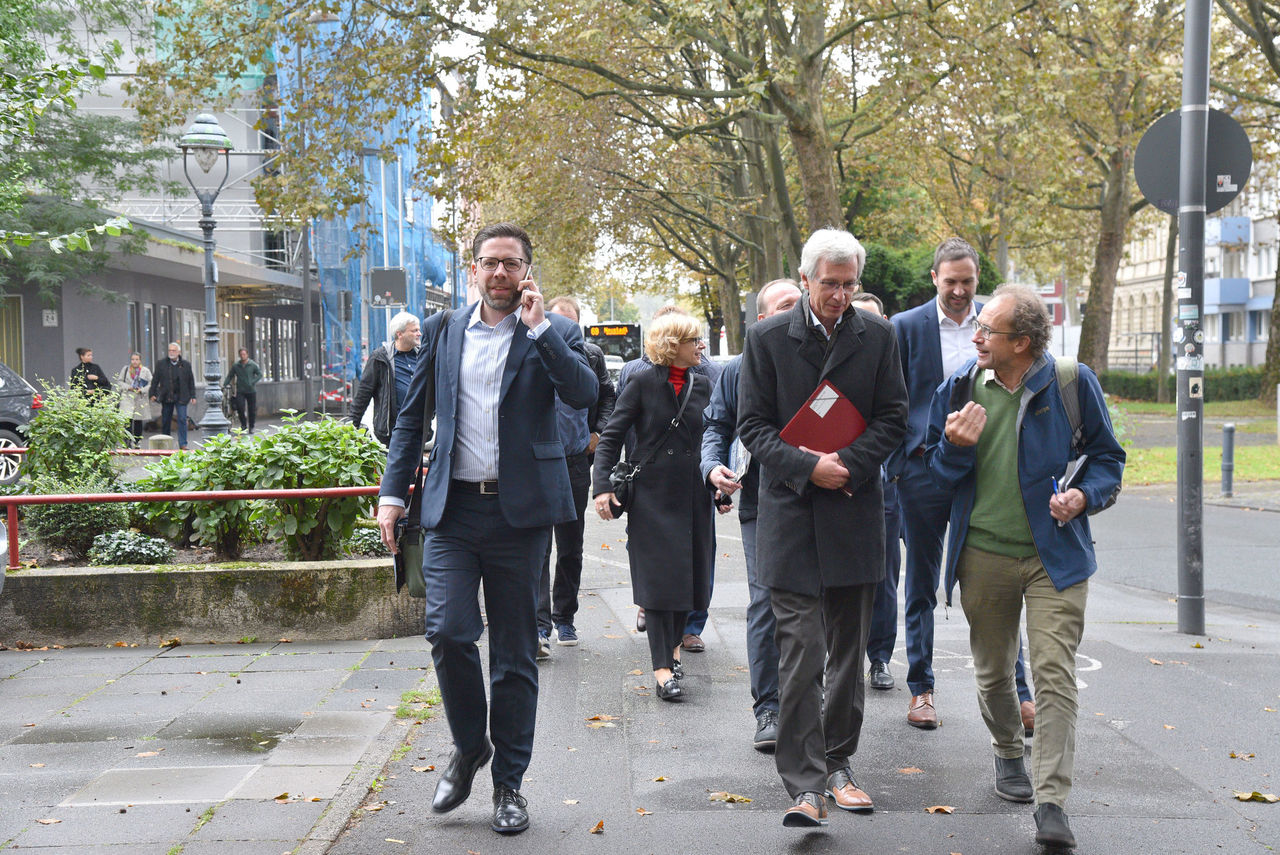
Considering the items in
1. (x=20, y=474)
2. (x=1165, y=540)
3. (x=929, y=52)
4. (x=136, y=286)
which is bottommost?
(x=1165, y=540)

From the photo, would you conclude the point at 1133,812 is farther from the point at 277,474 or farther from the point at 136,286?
the point at 136,286

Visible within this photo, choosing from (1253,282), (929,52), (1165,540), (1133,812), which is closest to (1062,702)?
(1133,812)

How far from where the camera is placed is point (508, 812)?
15.9 feet

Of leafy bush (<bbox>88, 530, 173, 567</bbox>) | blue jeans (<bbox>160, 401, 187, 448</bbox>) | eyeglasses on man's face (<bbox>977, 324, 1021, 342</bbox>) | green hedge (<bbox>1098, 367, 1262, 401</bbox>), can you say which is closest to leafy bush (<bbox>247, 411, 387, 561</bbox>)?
leafy bush (<bbox>88, 530, 173, 567</bbox>)

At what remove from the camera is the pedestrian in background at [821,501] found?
15.8 ft

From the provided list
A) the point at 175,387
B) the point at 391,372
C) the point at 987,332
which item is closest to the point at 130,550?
the point at 391,372

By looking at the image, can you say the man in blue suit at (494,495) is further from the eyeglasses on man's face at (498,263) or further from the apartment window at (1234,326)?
the apartment window at (1234,326)

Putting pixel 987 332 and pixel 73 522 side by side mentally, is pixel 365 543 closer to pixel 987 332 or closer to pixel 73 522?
pixel 73 522

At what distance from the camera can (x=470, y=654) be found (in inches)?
196

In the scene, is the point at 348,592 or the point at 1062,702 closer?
the point at 1062,702

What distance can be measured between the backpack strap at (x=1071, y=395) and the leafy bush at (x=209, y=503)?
5.33 m

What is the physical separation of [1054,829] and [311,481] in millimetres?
5477

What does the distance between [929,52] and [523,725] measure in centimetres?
1709

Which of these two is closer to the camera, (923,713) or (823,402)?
(823,402)
